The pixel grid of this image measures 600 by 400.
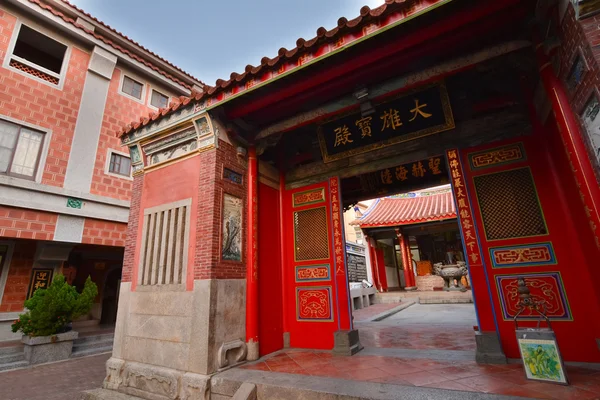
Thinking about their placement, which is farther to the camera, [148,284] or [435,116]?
[148,284]

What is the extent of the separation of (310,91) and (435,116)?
1870 millimetres

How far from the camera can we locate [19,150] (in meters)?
7.69

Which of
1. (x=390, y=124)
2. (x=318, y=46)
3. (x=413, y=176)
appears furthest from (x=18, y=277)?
(x=413, y=176)

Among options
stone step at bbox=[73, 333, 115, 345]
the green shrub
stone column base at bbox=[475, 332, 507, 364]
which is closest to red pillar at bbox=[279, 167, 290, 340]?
stone column base at bbox=[475, 332, 507, 364]

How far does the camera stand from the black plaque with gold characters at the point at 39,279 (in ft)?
27.3

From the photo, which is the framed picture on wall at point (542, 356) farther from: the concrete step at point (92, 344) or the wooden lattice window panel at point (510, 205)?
the concrete step at point (92, 344)

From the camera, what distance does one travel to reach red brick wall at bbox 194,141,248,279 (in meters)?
4.32

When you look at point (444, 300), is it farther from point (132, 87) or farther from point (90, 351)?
point (132, 87)

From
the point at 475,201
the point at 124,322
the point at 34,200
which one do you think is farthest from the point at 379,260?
the point at 34,200

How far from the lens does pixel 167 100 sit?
11.7 m

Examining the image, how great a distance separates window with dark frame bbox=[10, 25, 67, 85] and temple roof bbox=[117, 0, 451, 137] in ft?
21.7

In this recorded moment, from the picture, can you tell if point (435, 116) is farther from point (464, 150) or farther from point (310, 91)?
point (310, 91)

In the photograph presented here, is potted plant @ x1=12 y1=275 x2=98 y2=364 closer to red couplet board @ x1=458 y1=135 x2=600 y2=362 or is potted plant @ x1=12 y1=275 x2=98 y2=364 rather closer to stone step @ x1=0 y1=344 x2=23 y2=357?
stone step @ x1=0 y1=344 x2=23 y2=357

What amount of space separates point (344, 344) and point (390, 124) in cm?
350
